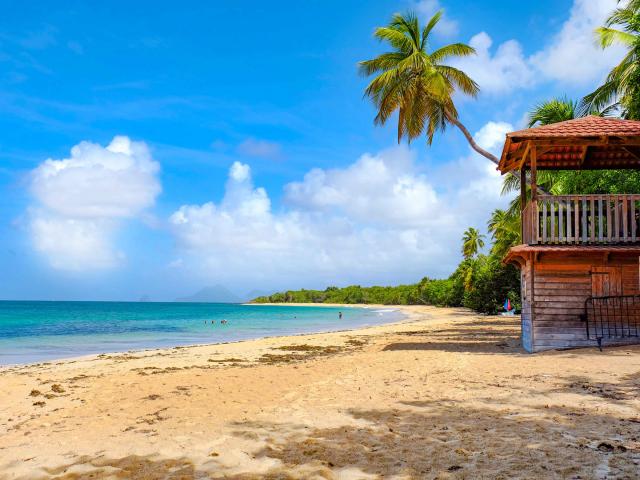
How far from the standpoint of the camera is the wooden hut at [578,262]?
13.6 m

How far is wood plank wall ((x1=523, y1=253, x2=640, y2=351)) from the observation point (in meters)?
14.1

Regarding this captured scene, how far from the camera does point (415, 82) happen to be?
2433 cm

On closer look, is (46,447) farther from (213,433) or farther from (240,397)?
(240,397)

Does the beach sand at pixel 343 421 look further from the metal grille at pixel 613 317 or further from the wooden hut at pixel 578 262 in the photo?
the wooden hut at pixel 578 262

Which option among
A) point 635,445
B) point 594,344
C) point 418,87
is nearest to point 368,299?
point 418,87

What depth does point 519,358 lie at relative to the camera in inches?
514

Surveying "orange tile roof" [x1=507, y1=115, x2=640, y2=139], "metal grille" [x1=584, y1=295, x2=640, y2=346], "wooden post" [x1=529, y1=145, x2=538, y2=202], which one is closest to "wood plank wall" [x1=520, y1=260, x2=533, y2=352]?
"metal grille" [x1=584, y1=295, x2=640, y2=346]

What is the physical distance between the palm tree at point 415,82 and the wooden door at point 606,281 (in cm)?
960

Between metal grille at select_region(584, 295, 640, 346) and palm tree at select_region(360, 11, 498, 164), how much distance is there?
33.3ft

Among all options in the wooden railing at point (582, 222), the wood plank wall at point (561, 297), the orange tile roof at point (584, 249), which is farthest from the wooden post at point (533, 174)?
the wood plank wall at point (561, 297)

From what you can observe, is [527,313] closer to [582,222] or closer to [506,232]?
[582,222]

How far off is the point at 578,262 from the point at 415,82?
13.0 meters

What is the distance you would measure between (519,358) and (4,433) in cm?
1086

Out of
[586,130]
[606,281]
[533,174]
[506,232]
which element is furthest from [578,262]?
[506,232]
